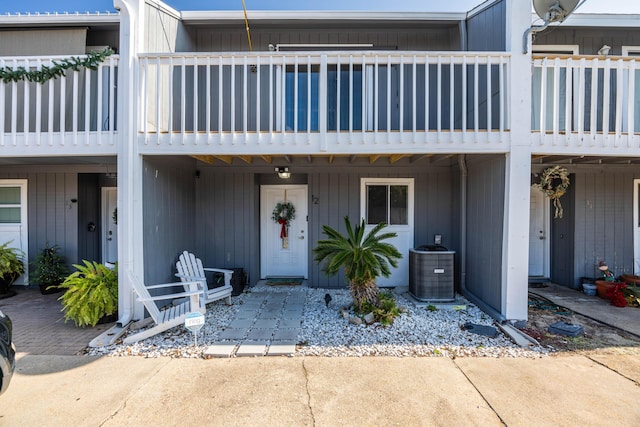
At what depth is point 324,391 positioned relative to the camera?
267 centimetres

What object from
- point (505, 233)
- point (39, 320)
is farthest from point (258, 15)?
point (39, 320)

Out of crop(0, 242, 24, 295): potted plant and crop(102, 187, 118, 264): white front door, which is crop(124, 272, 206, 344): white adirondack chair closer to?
crop(102, 187, 118, 264): white front door

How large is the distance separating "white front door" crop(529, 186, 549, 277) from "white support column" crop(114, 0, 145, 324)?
22.6 feet

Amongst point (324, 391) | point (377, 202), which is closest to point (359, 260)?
point (324, 391)

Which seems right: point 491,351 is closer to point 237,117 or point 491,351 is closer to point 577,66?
point 577,66

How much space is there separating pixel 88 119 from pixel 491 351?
223 inches

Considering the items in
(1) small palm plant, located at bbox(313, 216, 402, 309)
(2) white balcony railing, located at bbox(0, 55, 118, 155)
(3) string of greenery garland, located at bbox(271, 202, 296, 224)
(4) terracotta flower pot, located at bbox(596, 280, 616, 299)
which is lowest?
(4) terracotta flower pot, located at bbox(596, 280, 616, 299)

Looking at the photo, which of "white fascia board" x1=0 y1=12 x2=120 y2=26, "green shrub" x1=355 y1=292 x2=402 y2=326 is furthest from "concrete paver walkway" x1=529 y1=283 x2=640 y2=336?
"white fascia board" x1=0 y1=12 x2=120 y2=26

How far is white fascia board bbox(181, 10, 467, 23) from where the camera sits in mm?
5242

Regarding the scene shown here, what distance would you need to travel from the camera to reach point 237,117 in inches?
226

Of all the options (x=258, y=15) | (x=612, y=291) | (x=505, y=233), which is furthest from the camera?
(x=258, y=15)

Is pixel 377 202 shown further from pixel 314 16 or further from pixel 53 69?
pixel 53 69

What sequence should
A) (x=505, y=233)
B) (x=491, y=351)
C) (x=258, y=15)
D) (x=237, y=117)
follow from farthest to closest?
1. (x=237, y=117)
2. (x=258, y=15)
3. (x=505, y=233)
4. (x=491, y=351)

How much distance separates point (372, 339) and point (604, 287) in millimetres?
4296
